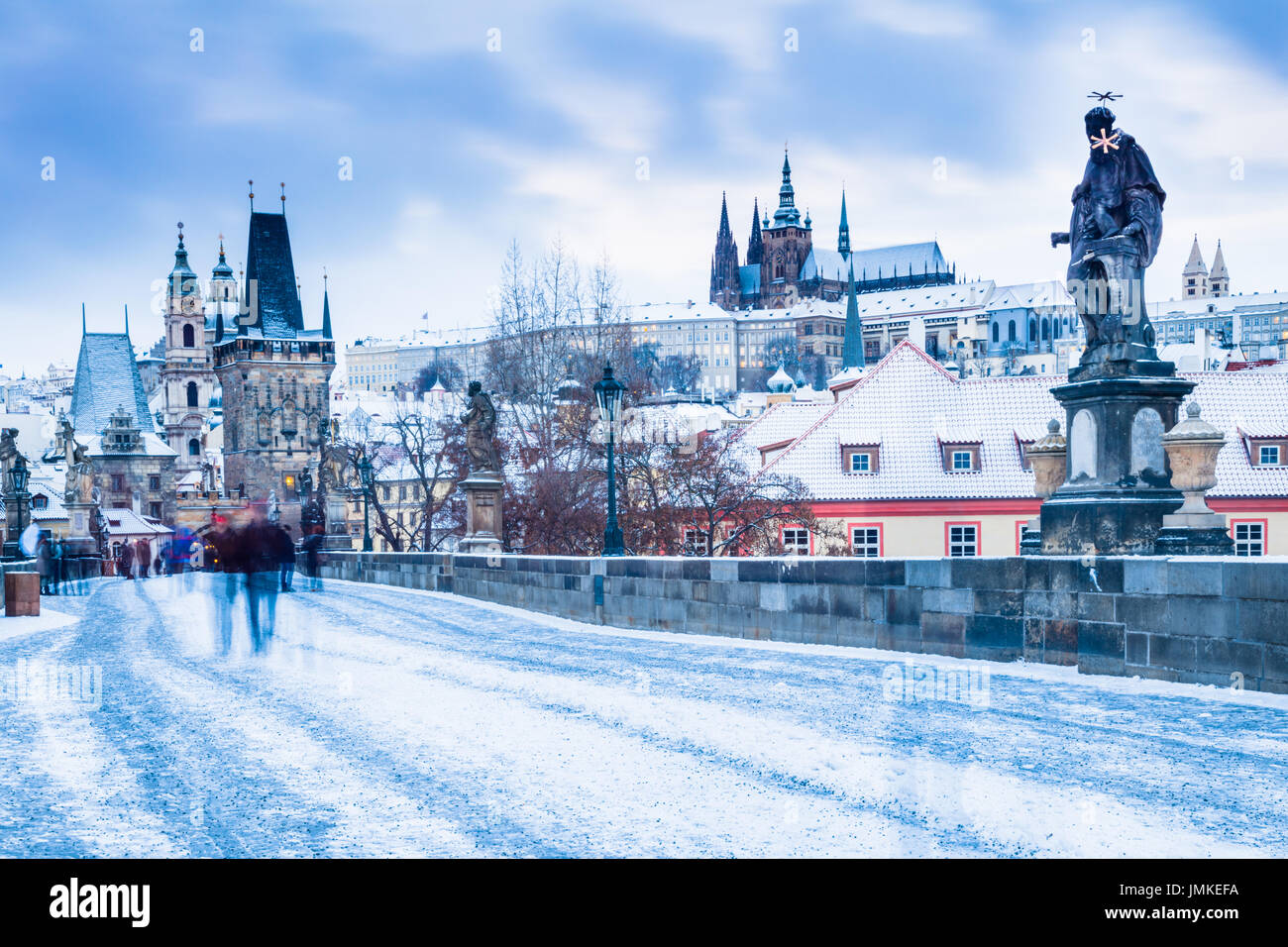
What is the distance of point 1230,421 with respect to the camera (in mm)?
44281

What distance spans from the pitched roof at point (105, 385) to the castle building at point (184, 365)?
2279 cm

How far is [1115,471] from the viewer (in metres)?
12.8

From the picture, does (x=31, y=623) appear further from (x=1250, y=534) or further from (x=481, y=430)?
(x=1250, y=534)

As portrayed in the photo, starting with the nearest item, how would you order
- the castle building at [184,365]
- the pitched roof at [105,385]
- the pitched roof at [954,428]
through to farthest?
the pitched roof at [954,428]
the pitched roof at [105,385]
the castle building at [184,365]

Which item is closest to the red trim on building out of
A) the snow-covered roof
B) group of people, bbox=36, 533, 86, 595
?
group of people, bbox=36, 533, 86, 595

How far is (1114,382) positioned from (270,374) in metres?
121

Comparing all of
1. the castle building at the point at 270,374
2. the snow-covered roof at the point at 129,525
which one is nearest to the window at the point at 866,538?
the snow-covered roof at the point at 129,525

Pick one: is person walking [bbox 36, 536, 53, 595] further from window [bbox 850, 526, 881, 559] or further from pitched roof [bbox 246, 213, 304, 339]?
pitched roof [bbox 246, 213, 304, 339]

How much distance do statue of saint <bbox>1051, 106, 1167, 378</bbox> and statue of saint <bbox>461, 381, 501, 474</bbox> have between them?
10.9m

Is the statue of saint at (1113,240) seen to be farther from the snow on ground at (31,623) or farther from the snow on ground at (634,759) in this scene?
the snow on ground at (31,623)

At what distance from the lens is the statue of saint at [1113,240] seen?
13164mm

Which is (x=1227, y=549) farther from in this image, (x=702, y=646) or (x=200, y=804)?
(x=200, y=804)

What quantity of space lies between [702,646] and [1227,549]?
4.90 metres

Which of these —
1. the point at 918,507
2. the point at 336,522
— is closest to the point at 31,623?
the point at 336,522
